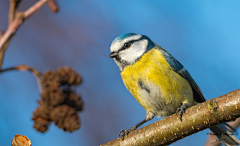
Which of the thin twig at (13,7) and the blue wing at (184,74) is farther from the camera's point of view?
the blue wing at (184,74)

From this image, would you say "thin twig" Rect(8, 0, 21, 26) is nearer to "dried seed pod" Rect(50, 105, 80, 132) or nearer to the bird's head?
"dried seed pod" Rect(50, 105, 80, 132)

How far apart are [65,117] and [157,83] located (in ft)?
2.59

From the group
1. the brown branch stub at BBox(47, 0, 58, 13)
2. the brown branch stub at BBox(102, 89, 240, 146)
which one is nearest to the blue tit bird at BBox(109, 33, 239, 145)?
the brown branch stub at BBox(102, 89, 240, 146)

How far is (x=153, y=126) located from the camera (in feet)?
4.31

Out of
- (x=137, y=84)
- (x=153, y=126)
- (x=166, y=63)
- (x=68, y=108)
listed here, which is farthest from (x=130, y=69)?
(x=68, y=108)

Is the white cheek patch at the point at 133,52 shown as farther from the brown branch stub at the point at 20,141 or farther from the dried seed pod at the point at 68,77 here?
the brown branch stub at the point at 20,141

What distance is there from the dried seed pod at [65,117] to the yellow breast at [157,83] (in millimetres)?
721

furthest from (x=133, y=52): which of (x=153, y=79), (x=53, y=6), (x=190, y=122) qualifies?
(x=53, y=6)

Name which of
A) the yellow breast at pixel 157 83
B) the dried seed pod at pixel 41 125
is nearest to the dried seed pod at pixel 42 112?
the dried seed pod at pixel 41 125

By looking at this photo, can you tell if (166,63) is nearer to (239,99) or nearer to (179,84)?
(179,84)

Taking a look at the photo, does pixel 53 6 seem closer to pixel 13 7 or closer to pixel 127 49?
pixel 13 7

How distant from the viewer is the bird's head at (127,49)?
69.8 inches

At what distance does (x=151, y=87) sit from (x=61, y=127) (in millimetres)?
793

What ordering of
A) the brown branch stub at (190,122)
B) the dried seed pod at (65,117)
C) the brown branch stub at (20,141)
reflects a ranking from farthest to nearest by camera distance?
the brown branch stub at (190,122) → the dried seed pod at (65,117) → the brown branch stub at (20,141)
